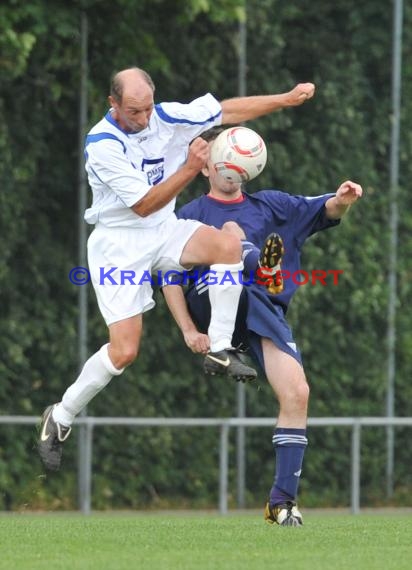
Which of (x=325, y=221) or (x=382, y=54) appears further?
(x=382, y=54)

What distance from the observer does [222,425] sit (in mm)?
14008

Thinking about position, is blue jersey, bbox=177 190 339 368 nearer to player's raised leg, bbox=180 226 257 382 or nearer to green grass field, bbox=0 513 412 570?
player's raised leg, bbox=180 226 257 382

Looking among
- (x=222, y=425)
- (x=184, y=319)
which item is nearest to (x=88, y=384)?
(x=184, y=319)

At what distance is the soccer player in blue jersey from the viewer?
8641 mm

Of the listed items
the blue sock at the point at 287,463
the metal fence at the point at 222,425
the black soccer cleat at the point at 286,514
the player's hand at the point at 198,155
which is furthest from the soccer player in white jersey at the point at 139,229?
the metal fence at the point at 222,425

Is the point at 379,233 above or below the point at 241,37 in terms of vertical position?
below

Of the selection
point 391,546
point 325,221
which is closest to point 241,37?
point 325,221

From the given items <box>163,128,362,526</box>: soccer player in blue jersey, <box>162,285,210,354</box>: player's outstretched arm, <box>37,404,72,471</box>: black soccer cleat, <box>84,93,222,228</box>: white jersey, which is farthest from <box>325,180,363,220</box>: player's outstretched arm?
<box>37,404,72,471</box>: black soccer cleat

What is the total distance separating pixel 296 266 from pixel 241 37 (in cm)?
581

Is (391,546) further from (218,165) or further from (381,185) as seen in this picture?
(381,185)

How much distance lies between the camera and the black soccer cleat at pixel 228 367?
27.6 feet

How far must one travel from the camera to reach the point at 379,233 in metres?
15.3

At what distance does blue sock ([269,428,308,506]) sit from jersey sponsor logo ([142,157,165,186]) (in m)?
1.44

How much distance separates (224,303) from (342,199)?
2.83 ft
